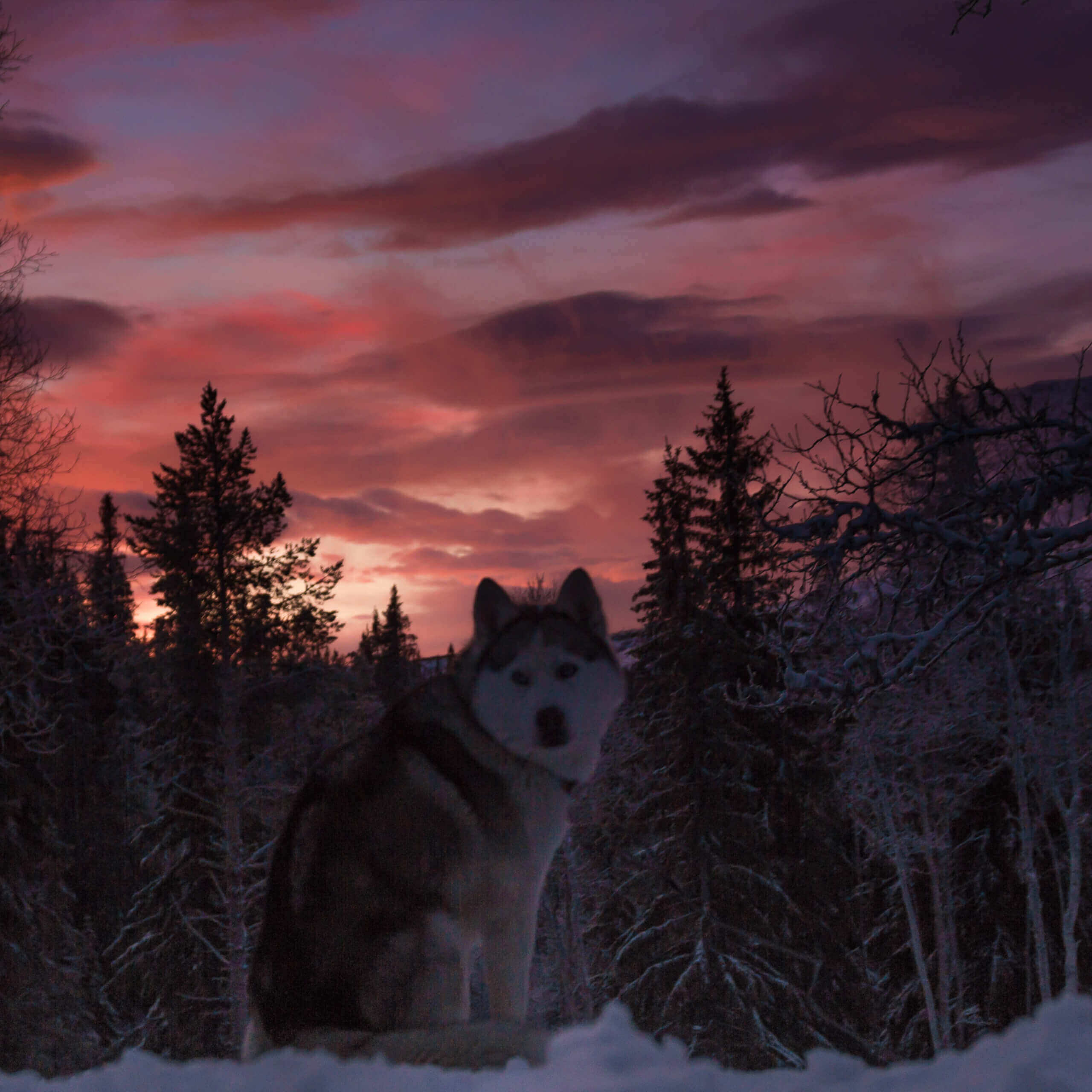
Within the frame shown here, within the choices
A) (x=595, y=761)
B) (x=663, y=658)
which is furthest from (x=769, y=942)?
(x=595, y=761)

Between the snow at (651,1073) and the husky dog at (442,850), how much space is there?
13.4 inches

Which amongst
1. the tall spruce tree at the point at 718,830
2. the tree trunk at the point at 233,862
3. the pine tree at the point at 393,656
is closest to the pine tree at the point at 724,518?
the tall spruce tree at the point at 718,830

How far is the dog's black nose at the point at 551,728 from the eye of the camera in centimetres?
596

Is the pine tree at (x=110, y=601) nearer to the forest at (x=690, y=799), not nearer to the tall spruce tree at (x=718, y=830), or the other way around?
the forest at (x=690, y=799)

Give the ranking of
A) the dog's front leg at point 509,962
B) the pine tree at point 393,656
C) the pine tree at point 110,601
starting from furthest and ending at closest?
the pine tree at point 393,656 < the pine tree at point 110,601 < the dog's front leg at point 509,962

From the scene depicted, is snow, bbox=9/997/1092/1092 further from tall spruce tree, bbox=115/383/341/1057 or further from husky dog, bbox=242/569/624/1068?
tall spruce tree, bbox=115/383/341/1057

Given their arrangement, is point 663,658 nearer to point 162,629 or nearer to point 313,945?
point 162,629

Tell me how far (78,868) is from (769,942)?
3664 centimetres

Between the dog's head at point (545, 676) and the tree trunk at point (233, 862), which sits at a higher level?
the dog's head at point (545, 676)

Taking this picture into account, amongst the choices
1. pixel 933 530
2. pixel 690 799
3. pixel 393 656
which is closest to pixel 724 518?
pixel 690 799

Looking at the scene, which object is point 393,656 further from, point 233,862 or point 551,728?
point 551,728

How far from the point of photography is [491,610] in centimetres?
620

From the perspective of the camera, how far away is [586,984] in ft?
107

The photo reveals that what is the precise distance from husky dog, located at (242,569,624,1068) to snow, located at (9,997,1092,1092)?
34cm
